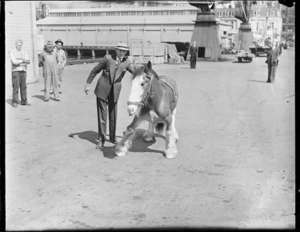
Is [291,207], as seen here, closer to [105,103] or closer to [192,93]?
[105,103]

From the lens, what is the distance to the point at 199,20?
38.0 meters

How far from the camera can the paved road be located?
4.08 m

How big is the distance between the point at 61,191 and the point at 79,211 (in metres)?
0.69

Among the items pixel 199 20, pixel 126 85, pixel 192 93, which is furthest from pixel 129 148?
pixel 199 20

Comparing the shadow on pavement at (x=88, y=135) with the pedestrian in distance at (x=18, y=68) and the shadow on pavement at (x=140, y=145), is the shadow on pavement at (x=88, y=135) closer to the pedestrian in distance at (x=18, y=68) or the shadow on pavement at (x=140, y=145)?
the shadow on pavement at (x=140, y=145)

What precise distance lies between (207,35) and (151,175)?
112ft

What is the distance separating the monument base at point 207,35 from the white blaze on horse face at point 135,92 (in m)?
32.6

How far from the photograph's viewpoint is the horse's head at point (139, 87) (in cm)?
546

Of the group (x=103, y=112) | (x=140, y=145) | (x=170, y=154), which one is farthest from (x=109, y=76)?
(x=170, y=154)

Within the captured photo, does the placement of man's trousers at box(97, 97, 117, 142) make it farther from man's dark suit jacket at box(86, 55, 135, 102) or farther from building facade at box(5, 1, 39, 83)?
building facade at box(5, 1, 39, 83)

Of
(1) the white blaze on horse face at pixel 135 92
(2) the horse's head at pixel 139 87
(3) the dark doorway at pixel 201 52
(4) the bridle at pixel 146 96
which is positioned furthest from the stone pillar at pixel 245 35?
(1) the white blaze on horse face at pixel 135 92

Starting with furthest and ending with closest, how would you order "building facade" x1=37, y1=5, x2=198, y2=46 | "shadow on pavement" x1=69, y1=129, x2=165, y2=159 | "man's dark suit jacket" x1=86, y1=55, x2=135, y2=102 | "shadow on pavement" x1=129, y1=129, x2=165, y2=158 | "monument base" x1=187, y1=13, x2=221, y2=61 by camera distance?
"building facade" x1=37, y1=5, x2=198, y2=46 → "monument base" x1=187, y1=13, x2=221, y2=61 → "shadow on pavement" x1=129, y1=129, x2=165, y2=158 → "shadow on pavement" x1=69, y1=129, x2=165, y2=159 → "man's dark suit jacket" x1=86, y1=55, x2=135, y2=102

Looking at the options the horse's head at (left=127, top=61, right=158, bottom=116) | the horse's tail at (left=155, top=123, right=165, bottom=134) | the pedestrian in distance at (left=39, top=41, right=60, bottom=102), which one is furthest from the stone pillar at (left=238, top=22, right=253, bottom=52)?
the horse's head at (left=127, top=61, right=158, bottom=116)

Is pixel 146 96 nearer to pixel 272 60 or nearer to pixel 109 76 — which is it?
pixel 109 76
